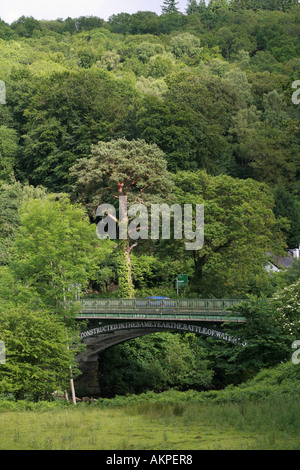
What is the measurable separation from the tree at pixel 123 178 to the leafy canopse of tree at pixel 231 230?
2391mm

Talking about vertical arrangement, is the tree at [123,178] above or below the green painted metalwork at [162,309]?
above

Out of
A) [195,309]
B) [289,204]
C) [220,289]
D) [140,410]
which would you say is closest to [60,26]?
[289,204]

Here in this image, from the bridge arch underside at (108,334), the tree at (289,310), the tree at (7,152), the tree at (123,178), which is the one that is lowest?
the bridge arch underside at (108,334)

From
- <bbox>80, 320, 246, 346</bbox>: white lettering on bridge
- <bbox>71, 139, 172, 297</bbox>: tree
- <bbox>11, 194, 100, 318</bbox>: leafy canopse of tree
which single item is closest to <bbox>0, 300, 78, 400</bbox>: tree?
<bbox>11, 194, 100, 318</bbox>: leafy canopse of tree

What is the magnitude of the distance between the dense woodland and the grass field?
9310mm

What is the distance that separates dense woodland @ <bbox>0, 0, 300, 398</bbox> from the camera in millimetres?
36344

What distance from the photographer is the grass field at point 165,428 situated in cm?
1715

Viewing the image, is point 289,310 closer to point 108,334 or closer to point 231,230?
point 108,334

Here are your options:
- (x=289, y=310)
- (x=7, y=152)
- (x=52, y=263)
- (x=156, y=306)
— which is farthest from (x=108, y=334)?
(x=7, y=152)

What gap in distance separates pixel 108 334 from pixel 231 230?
1524 cm

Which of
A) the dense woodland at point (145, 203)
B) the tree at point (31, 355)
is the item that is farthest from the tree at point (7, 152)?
the tree at point (31, 355)

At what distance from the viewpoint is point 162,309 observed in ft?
148

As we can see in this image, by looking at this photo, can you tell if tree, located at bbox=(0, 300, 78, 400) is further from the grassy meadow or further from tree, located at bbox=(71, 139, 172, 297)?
tree, located at bbox=(71, 139, 172, 297)

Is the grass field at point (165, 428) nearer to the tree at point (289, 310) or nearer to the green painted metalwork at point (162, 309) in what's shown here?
the tree at point (289, 310)
